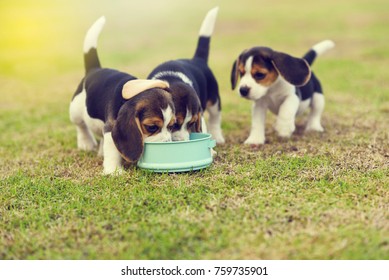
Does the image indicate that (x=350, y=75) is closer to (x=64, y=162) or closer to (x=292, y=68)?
(x=292, y=68)

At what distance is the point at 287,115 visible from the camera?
568cm

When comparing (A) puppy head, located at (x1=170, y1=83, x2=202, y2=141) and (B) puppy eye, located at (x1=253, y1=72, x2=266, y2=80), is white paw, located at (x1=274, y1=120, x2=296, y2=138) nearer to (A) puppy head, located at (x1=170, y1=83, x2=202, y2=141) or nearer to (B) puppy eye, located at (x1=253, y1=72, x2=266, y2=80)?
(B) puppy eye, located at (x1=253, y1=72, x2=266, y2=80)

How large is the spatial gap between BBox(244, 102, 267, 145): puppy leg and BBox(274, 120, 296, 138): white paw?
7.0 inches

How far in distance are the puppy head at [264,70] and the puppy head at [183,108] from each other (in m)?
1.11

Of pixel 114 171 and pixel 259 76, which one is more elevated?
pixel 259 76

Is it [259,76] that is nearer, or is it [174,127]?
[174,127]

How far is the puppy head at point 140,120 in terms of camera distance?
13.5 ft

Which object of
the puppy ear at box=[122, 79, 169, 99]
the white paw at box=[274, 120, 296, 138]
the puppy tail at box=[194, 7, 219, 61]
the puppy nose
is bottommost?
the white paw at box=[274, 120, 296, 138]

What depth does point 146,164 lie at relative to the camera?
4.32 metres

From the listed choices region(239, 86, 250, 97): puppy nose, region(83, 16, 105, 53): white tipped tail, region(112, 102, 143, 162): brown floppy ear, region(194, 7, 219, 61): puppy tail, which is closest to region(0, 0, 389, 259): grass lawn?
region(112, 102, 143, 162): brown floppy ear

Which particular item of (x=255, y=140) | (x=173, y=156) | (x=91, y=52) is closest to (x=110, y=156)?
(x=173, y=156)

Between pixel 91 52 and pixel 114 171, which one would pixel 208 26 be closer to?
pixel 91 52

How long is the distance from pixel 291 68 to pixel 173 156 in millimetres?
1942

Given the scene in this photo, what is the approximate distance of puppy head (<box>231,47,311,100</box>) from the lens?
215 inches
